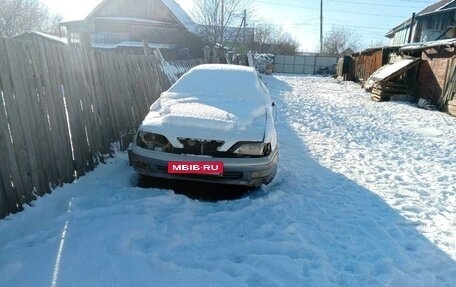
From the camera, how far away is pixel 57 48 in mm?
3668

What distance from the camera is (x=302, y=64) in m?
38.9

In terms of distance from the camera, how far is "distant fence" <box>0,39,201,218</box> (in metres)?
2.93

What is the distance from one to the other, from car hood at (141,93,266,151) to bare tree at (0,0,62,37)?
36021 mm

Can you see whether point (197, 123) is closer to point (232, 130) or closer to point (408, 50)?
point (232, 130)

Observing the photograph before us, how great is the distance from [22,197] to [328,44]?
6647 centimetres

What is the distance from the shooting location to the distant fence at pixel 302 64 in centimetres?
3847

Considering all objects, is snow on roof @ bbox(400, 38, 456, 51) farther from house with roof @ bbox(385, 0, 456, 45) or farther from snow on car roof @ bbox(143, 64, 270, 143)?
house with roof @ bbox(385, 0, 456, 45)

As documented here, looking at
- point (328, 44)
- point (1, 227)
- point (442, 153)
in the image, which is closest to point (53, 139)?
point (1, 227)

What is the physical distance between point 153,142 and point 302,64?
124 ft

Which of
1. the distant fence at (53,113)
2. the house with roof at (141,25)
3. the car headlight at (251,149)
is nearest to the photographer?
the distant fence at (53,113)

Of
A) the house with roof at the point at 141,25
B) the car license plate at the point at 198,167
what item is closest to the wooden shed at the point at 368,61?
the house with roof at the point at 141,25

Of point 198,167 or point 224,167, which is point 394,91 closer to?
→ point 224,167

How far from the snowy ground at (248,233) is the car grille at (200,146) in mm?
553

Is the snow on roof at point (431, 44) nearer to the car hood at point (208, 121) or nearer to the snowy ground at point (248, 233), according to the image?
the snowy ground at point (248, 233)
